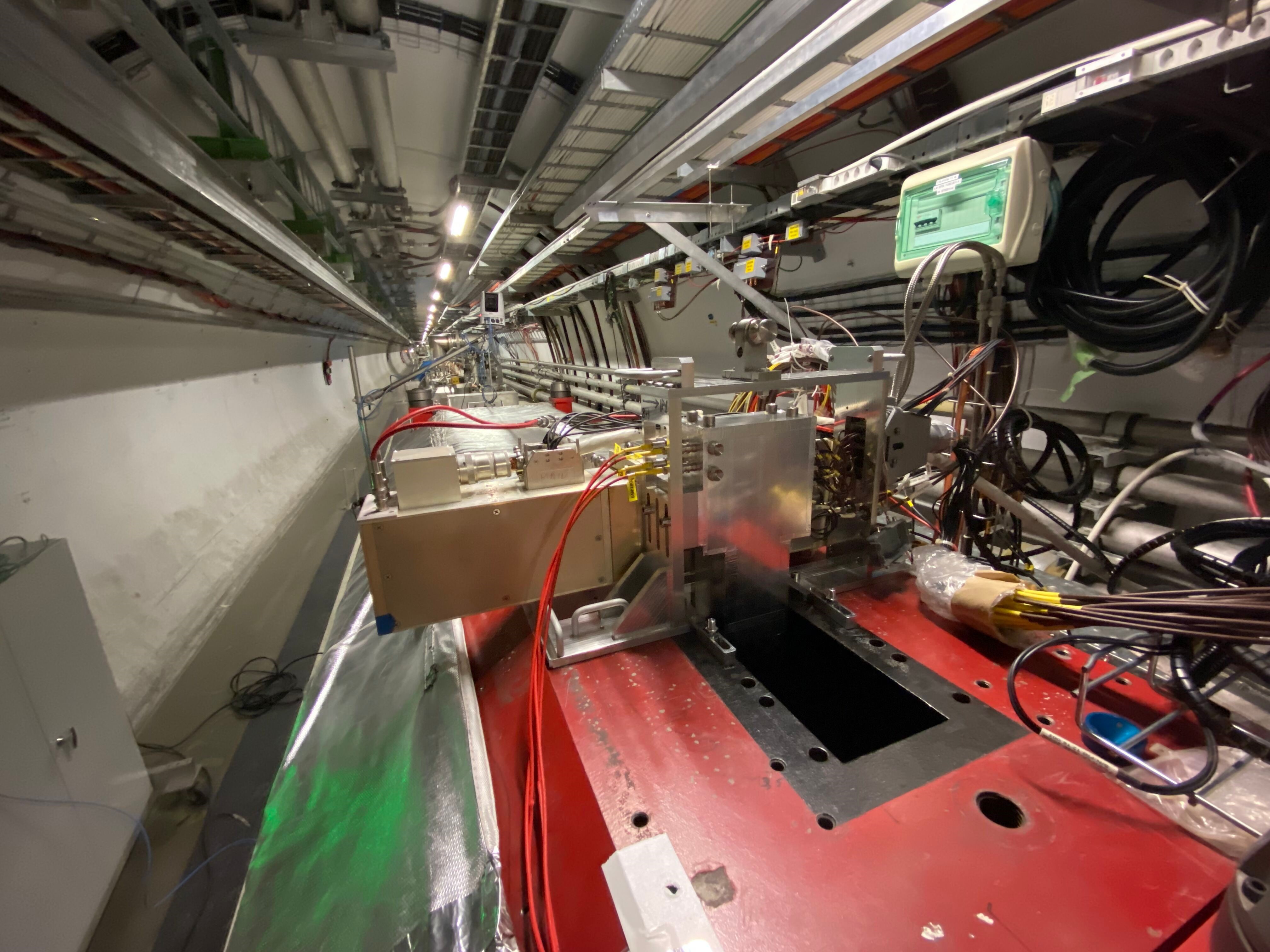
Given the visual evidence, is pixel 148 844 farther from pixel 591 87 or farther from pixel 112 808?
pixel 591 87

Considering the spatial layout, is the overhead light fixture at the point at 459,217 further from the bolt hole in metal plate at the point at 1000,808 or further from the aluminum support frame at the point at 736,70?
the bolt hole in metal plate at the point at 1000,808

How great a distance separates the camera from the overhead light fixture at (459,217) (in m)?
3.15

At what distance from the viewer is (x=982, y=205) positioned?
119cm

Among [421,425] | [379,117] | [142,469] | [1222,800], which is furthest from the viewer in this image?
[142,469]

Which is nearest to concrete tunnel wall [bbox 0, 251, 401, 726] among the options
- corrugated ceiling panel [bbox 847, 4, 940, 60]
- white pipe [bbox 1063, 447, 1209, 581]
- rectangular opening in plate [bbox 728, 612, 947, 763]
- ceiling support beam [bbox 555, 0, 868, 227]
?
ceiling support beam [bbox 555, 0, 868, 227]

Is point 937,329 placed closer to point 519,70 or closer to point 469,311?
point 519,70

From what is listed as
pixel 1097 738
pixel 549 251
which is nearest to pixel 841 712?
pixel 1097 738

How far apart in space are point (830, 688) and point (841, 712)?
0.18 ft

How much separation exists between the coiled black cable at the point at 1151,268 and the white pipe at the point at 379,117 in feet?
7.57

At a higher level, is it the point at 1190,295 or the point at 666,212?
the point at 666,212

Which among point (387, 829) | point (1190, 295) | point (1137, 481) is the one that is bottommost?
point (387, 829)

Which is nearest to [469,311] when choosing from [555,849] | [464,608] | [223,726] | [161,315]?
[161,315]

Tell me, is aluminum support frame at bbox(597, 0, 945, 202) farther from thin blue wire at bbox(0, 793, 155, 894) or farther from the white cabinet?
thin blue wire at bbox(0, 793, 155, 894)

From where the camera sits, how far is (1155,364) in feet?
4.02
